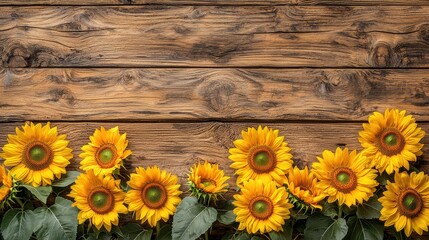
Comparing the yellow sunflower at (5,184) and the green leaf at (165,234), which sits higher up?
the yellow sunflower at (5,184)

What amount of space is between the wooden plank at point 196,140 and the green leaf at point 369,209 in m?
0.16

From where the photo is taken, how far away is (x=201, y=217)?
179 centimetres

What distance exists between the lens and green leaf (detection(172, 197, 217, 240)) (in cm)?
177

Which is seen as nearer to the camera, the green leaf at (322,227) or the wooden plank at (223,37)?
the green leaf at (322,227)

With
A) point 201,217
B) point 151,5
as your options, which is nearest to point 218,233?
point 201,217

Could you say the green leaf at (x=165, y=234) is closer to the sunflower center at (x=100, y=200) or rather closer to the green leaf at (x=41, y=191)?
the sunflower center at (x=100, y=200)

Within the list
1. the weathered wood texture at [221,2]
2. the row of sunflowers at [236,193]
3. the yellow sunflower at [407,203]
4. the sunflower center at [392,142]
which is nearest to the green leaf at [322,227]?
the row of sunflowers at [236,193]

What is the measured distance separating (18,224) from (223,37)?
74 cm

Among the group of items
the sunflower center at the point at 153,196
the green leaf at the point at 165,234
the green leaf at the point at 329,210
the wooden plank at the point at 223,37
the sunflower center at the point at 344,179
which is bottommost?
the green leaf at the point at 165,234

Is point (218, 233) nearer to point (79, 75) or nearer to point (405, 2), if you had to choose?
point (79, 75)

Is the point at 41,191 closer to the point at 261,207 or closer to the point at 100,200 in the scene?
the point at 100,200

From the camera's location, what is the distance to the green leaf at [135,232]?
1.84 metres

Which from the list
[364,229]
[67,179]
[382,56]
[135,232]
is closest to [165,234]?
[135,232]

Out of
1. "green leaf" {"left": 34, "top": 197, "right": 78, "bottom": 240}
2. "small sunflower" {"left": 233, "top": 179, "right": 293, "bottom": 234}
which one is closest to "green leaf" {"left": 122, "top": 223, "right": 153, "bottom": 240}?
"green leaf" {"left": 34, "top": 197, "right": 78, "bottom": 240}
